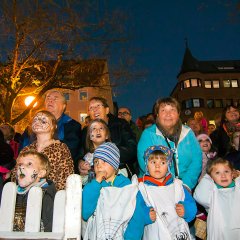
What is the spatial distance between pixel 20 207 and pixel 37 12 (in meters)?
14.6

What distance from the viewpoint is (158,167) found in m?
3.68

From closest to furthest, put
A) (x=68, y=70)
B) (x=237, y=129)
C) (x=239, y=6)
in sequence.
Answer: (x=237, y=129) < (x=239, y=6) < (x=68, y=70)

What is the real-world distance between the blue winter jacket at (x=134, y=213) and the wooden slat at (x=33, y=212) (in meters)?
0.83

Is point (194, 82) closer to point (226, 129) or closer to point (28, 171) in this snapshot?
point (226, 129)

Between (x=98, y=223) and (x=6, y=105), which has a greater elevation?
(x=6, y=105)

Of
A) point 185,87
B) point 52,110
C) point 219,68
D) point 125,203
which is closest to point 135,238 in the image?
point 125,203

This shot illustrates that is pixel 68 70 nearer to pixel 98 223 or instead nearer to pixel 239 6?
pixel 239 6

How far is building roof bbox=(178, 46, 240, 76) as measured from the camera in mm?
54906

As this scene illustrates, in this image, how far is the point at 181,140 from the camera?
4.30m

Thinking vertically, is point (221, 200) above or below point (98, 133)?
below

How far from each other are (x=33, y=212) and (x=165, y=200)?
1.67 meters

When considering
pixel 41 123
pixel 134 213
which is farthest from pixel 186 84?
pixel 134 213

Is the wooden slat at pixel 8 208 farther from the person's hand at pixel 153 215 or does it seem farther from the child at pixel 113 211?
the person's hand at pixel 153 215

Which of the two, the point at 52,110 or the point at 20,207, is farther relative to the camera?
the point at 52,110
